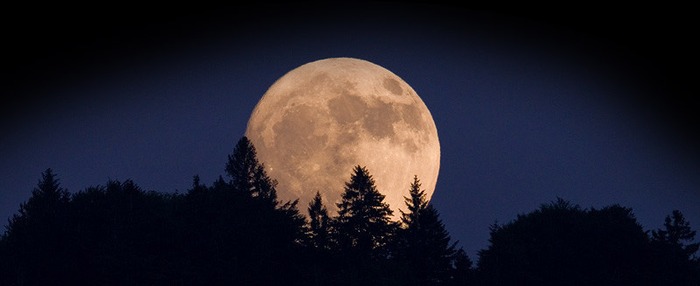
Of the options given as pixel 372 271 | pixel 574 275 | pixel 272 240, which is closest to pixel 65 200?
pixel 272 240

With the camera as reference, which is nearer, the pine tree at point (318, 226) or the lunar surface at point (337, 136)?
the pine tree at point (318, 226)

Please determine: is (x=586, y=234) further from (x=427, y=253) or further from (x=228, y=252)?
(x=228, y=252)

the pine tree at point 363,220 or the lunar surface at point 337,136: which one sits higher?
the lunar surface at point 337,136

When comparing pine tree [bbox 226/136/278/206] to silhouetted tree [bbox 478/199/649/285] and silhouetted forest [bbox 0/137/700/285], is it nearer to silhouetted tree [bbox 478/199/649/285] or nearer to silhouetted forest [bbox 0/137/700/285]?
silhouetted forest [bbox 0/137/700/285]

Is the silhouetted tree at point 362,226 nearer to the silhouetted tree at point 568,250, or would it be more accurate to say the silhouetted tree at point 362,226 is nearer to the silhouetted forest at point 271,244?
the silhouetted forest at point 271,244

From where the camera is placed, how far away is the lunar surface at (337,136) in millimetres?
100062

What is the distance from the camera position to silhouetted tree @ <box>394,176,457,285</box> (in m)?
93.0

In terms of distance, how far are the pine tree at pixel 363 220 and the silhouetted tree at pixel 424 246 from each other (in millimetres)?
1239

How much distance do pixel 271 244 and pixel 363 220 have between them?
7263 mm

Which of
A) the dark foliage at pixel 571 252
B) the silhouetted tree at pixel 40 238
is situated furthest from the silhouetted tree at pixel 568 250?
the silhouetted tree at pixel 40 238

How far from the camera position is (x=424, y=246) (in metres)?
94.2

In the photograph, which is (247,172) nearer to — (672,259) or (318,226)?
(318,226)

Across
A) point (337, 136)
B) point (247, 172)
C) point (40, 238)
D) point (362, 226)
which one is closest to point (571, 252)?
point (362, 226)

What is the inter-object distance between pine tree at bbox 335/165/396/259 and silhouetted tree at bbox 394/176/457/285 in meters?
1.24
